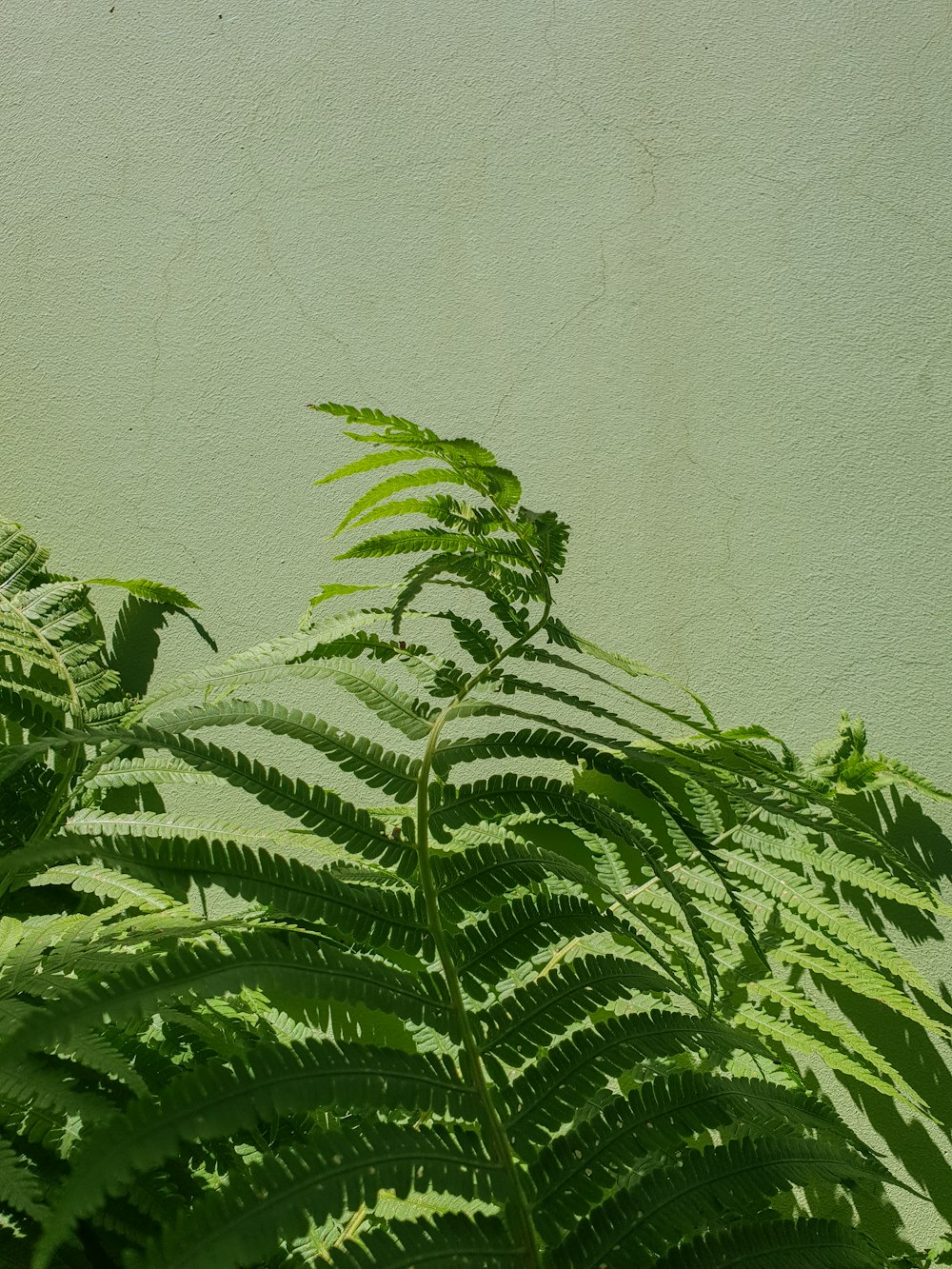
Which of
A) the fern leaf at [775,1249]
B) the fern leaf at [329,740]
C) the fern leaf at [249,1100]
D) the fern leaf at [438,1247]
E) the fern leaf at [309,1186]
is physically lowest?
the fern leaf at [775,1249]

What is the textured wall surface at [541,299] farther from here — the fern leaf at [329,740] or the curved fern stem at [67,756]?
the fern leaf at [329,740]

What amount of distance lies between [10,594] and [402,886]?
2.52 feet

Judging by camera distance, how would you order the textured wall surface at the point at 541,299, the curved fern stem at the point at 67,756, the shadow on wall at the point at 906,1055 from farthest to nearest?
the textured wall surface at the point at 541,299
the shadow on wall at the point at 906,1055
the curved fern stem at the point at 67,756

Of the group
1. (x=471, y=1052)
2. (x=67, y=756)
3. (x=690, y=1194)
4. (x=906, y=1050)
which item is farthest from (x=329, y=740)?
(x=906, y=1050)

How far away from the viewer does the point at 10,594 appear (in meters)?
1.30

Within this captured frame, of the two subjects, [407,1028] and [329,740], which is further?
[407,1028]

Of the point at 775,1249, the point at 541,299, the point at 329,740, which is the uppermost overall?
the point at 541,299

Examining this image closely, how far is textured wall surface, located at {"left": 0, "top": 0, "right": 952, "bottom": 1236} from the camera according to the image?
4.57ft

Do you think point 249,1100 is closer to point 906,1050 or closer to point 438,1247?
point 438,1247

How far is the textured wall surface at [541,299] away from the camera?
1394 millimetres

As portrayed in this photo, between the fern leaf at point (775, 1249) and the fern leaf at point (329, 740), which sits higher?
the fern leaf at point (329, 740)

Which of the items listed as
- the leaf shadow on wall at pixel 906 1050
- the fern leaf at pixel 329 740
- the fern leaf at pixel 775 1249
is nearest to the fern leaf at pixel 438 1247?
the fern leaf at pixel 775 1249

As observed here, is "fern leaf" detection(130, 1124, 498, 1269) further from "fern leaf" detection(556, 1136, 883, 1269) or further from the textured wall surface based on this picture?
the textured wall surface

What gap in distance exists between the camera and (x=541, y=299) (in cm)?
149
